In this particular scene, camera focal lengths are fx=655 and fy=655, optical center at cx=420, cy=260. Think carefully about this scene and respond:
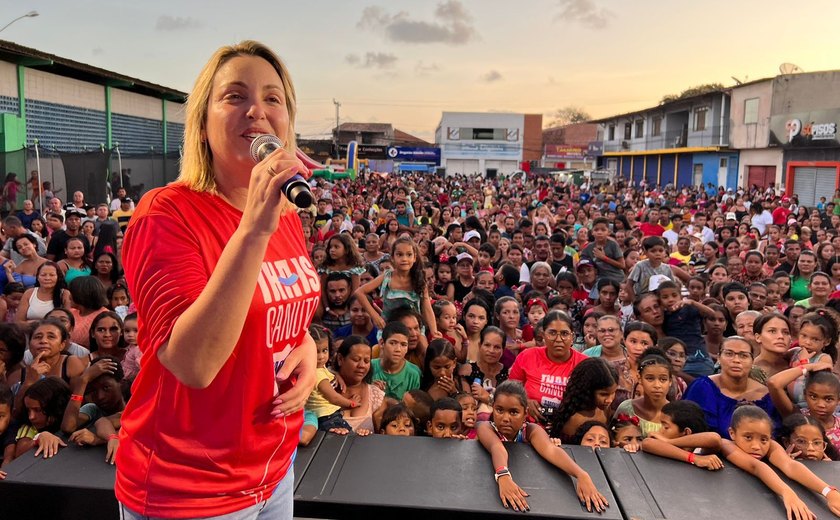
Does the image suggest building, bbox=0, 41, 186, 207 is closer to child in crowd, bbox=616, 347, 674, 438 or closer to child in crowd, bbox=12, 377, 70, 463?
child in crowd, bbox=12, 377, 70, 463

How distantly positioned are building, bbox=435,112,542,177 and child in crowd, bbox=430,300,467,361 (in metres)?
48.9

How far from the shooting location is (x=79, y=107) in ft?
65.8

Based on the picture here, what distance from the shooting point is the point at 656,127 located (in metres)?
42.8

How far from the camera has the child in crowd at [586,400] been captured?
4168 mm

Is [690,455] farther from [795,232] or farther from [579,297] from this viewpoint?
[795,232]

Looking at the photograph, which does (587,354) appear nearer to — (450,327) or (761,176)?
(450,327)

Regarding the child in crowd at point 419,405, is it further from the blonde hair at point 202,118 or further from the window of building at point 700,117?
the window of building at point 700,117

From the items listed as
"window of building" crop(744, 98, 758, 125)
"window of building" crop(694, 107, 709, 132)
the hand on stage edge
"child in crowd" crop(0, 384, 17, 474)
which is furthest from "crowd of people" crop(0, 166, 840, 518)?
"window of building" crop(694, 107, 709, 132)

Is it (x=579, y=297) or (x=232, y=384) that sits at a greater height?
(x=232, y=384)

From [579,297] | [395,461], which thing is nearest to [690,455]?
[395,461]

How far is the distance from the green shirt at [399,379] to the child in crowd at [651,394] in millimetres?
1475

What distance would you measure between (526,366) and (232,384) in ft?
12.3

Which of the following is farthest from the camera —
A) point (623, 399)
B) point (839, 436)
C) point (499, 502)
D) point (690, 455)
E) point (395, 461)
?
point (623, 399)

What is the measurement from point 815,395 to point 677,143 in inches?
1491
